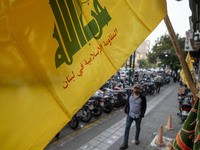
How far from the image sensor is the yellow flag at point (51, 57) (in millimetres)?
643

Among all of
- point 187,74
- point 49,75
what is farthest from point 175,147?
point 49,75

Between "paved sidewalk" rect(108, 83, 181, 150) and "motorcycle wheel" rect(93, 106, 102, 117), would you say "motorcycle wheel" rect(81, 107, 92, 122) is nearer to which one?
"motorcycle wheel" rect(93, 106, 102, 117)

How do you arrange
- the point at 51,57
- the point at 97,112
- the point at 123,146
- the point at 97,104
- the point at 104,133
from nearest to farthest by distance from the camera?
the point at 51,57
the point at 123,146
the point at 104,133
the point at 97,104
the point at 97,112

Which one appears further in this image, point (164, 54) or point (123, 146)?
point (164, 54)

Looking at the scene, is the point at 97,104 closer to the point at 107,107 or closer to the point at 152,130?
the point at 107,107

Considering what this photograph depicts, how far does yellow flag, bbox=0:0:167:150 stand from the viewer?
2.11 feet

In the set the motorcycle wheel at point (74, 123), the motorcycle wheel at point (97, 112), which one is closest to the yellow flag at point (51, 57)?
the motorcycle wheel at point (74, 123)

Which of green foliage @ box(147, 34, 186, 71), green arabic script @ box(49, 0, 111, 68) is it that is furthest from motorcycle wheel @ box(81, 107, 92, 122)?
green foliage @ box(147, 34, 186, 71)

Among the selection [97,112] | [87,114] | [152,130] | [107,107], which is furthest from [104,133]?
[107,107]

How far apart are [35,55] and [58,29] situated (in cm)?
20

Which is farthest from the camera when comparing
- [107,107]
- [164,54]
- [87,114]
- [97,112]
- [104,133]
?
[164,54]

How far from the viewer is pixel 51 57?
0.81 m

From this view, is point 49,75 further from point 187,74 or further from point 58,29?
point 187,74

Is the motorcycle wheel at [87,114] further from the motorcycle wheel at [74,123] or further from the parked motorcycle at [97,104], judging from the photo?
the motorcycle wheel at [74,123]
